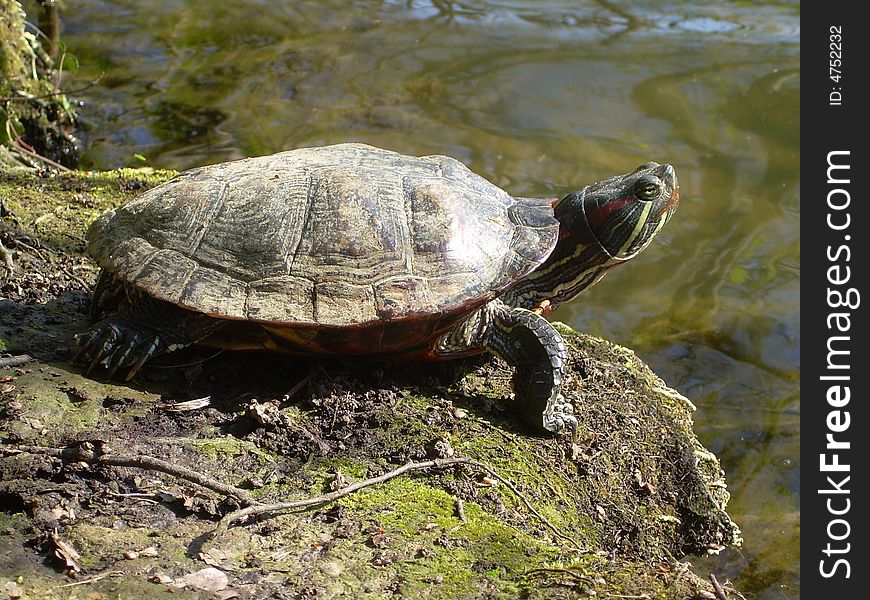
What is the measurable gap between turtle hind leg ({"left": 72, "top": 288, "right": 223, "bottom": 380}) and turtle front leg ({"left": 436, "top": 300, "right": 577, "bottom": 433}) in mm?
1321

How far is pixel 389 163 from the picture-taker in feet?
15.2

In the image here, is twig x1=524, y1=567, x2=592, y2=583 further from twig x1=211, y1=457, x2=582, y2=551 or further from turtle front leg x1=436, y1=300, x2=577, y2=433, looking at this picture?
turtle front leg x1=436, y1=300, x2=577, y2=433

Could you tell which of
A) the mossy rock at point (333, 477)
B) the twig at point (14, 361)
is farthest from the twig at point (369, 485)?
the twig at point (14, 361)

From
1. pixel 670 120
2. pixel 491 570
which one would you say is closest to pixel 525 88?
pixel 670 120

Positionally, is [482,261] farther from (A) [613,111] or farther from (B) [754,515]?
(A) [613,111]

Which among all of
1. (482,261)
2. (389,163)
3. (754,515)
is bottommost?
Result: (754,515)

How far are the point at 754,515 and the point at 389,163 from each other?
151 inches

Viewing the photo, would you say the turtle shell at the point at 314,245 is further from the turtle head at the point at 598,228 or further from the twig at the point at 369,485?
the twig at the point at 369,485

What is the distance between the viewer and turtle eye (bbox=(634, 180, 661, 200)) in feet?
16.1

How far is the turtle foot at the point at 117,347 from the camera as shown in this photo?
402 cm

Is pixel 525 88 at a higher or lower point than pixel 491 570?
higher

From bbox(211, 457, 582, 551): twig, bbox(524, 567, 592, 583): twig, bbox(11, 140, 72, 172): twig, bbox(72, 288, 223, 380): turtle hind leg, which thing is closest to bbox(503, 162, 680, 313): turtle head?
bbox(211, 457, 582, 551): twig

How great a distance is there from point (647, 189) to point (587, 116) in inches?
267

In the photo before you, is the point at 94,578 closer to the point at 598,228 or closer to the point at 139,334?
the point at 139,334
